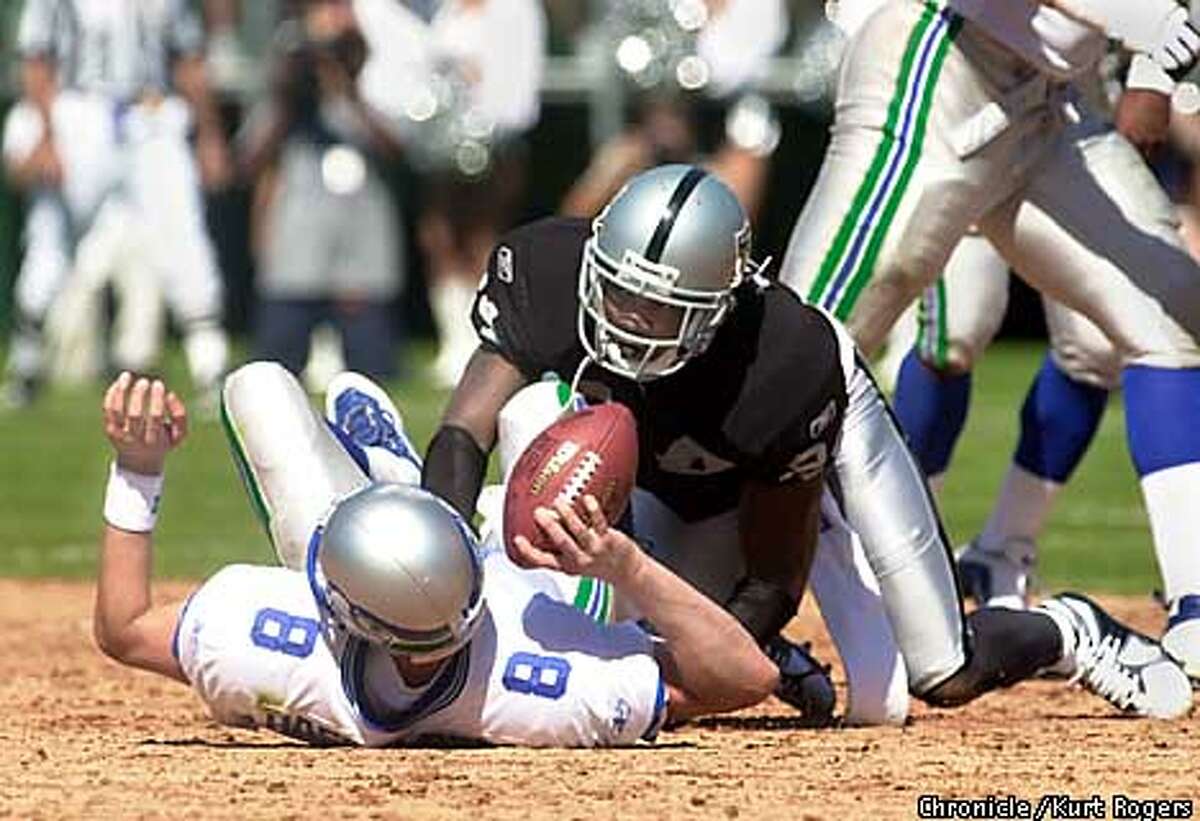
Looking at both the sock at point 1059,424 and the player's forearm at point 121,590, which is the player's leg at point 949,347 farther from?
the player's forearm at point 121,590

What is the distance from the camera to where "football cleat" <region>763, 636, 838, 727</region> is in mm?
6445

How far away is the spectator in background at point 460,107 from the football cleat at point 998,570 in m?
8.50

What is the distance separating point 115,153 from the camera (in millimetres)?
14938

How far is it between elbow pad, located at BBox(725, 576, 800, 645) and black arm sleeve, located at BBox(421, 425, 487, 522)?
0.50 m

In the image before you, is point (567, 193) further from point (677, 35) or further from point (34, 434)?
point (34, 434)

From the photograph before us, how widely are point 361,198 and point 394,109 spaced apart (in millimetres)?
1219

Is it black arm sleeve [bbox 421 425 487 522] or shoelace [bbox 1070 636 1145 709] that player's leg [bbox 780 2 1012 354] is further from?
black arm sleeve [bbox 421 425 487 522]

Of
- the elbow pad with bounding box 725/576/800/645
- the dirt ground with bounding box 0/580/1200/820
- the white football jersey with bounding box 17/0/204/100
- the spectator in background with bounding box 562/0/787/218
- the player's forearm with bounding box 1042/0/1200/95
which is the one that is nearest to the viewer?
the dirt ground with bounding box 0/580/1200/820

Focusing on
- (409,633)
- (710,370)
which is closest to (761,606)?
(710,370)

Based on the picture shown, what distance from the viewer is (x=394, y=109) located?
56.0ft

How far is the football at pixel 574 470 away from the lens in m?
5.40

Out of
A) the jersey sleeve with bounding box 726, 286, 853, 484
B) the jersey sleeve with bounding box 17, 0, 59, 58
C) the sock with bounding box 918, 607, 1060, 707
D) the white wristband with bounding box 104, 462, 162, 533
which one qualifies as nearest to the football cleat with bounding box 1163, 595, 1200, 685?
the sock with bounding box 918, 607, 1060, 707

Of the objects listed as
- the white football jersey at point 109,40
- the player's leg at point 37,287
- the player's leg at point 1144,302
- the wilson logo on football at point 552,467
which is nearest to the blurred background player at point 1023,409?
the player's leg at point 1144,302

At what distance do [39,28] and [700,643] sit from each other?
1018 centimetres
